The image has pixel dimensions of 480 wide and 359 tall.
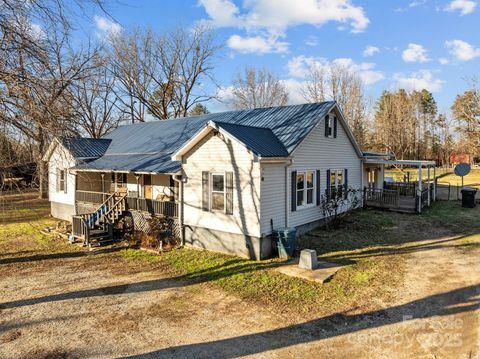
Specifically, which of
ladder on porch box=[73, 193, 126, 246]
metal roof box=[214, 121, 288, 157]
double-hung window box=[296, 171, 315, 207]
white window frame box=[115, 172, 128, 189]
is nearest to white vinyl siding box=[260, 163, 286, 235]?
metal roof box=[214, 121, 288, 157]

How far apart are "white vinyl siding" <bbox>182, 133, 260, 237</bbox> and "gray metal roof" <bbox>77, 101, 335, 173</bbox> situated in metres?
0.66

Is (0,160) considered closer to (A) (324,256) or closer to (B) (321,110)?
(A) (324,256)

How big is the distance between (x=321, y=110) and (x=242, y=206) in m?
6.15

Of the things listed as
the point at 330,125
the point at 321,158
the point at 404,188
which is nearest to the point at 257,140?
the point at 321,158

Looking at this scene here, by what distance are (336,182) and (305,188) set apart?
3245 millimetres

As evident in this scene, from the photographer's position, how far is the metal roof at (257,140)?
10849 mm

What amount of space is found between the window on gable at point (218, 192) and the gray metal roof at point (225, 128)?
1.80 meters

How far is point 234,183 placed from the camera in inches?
448

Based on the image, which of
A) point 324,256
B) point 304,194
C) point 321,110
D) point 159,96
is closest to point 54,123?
point 324,256

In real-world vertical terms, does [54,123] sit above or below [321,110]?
below

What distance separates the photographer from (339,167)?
16.2 metres

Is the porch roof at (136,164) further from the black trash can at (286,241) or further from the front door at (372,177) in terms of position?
the front door at (372,177)

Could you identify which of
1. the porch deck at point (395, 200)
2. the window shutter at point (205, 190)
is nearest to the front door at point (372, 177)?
the porch deck at point (395, 200)

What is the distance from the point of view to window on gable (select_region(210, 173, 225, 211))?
1181 cm
